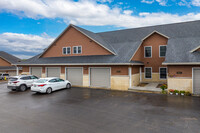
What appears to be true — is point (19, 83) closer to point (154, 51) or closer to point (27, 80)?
point (27, 80)

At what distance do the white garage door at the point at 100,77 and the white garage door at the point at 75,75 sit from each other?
1703 millimetres

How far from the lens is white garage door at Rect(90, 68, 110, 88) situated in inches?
614

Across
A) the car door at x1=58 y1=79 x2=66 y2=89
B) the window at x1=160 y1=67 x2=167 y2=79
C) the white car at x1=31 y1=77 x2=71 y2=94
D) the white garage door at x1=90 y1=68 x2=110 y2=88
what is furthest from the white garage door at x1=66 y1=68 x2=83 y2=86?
the window at x1=160 y1=67 x2=167 y2=79

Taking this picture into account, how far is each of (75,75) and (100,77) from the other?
3792 mm

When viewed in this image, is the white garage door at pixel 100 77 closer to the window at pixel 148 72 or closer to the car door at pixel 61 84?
the car door at pixel 61 84

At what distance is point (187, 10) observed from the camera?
21.4 m

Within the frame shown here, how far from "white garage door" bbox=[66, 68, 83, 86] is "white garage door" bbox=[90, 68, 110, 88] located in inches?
67.1

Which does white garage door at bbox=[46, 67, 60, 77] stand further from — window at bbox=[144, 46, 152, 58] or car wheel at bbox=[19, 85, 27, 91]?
window at bbox=[144, 46, 152, 58]

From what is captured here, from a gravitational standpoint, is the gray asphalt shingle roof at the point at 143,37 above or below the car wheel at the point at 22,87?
above

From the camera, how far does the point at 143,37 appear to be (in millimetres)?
20719

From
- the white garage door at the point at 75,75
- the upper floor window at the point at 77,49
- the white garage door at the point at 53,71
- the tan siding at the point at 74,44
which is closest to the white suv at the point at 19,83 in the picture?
the white garage door at the point at 53,71

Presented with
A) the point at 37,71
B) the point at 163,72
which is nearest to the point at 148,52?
the point at 163,72

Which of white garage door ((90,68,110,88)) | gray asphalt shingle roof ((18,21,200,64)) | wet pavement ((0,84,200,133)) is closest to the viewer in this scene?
wet pavement ((0,84,200,133))

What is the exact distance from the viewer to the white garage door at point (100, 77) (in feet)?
51.2
